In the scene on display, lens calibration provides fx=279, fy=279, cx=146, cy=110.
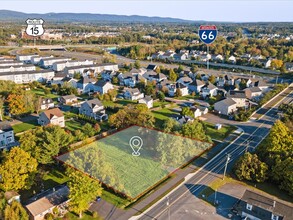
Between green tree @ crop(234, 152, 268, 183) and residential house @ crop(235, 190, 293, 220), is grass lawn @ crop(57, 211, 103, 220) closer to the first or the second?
residential house @ crop(235, 190, 293, 220)

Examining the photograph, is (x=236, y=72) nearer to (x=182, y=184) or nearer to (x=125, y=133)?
(x=125, y=133)

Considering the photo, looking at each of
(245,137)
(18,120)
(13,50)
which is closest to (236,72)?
(245,137)

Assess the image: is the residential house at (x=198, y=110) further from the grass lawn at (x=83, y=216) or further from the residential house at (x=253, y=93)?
the grass lawn at (x=83, y=216)

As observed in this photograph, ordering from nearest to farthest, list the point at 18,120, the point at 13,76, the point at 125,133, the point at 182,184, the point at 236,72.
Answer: the point at 182,184, the point at 125,133, the point at 18,120, the point at 13,76, the point at 236,72

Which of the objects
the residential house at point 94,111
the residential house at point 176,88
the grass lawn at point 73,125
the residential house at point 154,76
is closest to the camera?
the grass lawn at point 73,125

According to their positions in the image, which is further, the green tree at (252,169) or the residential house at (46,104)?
the residential house at (46,104)

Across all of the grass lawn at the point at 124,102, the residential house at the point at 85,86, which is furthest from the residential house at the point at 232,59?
the grass lawn at the point at 124,102

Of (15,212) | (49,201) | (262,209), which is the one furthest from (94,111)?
(262,209)
